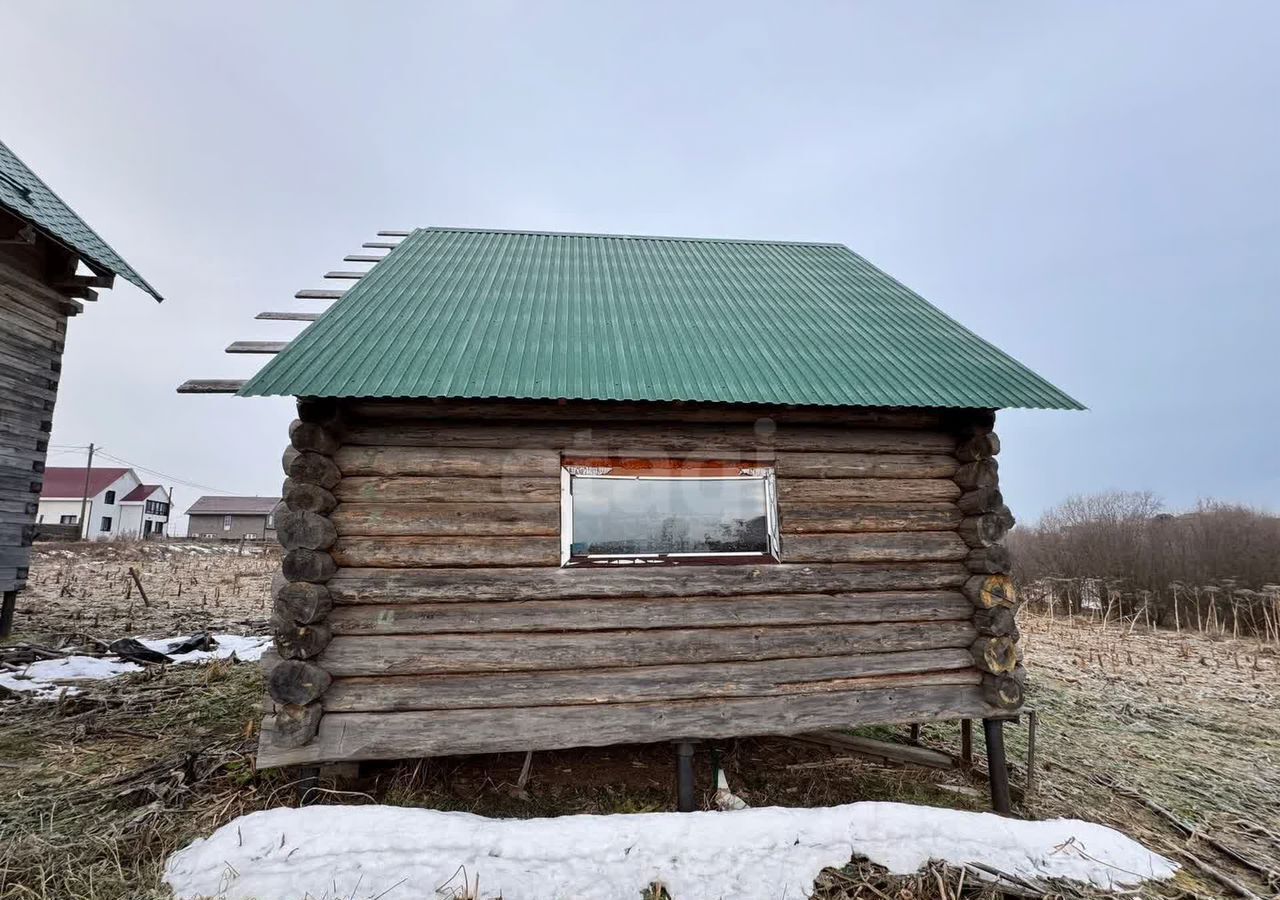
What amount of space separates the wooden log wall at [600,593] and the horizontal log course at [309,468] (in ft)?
0.05

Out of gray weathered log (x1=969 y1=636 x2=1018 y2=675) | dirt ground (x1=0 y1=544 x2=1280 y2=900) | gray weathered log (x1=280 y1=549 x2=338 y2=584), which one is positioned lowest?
dirt ground (x1=0 y1=544 x2=1280 y2=900)

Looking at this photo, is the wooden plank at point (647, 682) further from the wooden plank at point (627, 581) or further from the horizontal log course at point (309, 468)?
the horizontal log course at point (309, 468)

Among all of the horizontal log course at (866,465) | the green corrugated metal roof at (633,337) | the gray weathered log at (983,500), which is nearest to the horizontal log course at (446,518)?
the green corrugated metal roof at (633,337)

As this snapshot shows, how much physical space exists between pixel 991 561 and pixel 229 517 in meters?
68.0

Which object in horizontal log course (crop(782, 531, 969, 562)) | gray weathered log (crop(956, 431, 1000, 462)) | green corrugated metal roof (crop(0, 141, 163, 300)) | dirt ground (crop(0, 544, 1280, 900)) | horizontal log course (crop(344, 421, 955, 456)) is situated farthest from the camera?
green corrugated metal roof (crop(0, 141, 163, 300))

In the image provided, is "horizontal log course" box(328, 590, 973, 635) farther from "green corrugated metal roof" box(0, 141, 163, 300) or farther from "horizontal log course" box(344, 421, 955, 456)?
"green corrugated metal roof" box(0, 141, 163, 300)

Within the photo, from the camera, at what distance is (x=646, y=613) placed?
515cm

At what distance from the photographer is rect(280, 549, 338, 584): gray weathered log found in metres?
4.60

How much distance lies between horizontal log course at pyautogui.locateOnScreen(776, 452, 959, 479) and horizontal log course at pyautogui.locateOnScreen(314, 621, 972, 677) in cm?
142

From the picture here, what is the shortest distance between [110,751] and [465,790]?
144 inches

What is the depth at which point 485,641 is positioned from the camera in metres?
4.93

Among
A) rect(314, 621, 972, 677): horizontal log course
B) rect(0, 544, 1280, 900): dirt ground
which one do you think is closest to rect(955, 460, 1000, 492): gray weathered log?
rect(314, 621, 972, 677): horizontal log course

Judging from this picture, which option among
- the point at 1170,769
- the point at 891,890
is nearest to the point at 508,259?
the point at 891,890

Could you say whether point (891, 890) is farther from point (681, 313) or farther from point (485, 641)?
point (681, 313)
